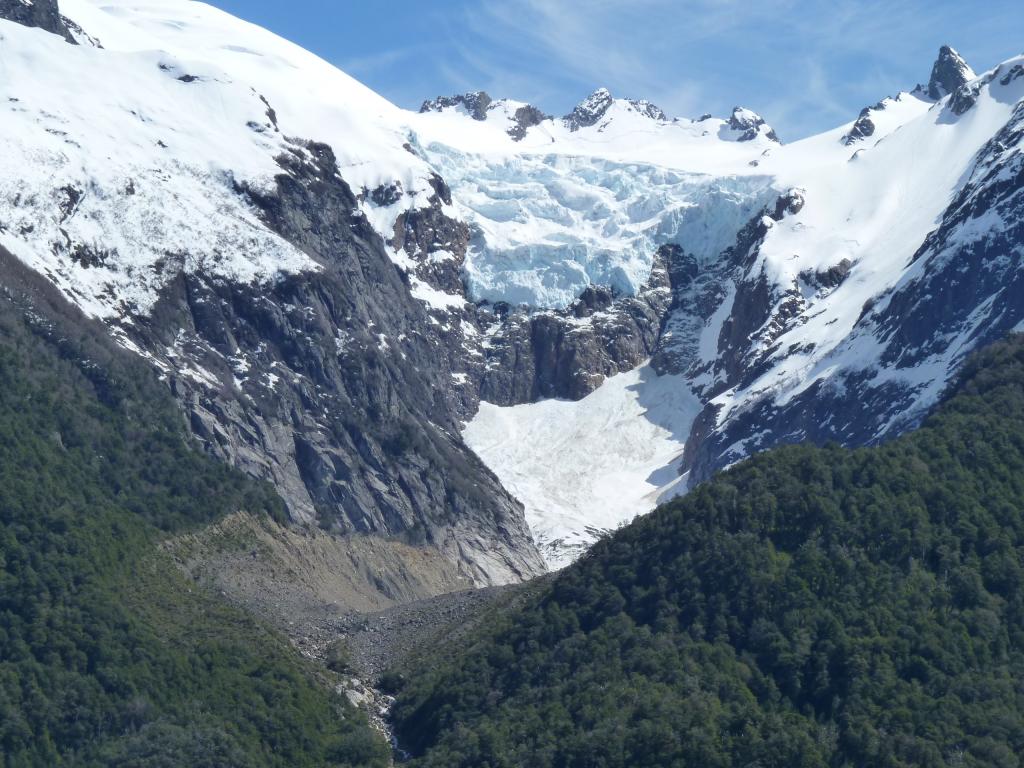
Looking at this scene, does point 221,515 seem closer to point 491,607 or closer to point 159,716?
point 491,607

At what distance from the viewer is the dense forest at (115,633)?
5605 inches

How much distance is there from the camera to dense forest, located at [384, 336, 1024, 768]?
5310 inches

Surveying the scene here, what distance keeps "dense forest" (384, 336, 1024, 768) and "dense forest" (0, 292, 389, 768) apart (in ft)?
28.8

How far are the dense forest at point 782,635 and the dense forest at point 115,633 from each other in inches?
345

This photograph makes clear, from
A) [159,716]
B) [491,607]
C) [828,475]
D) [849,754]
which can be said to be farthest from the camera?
[491,607]

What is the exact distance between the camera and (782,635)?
144 m

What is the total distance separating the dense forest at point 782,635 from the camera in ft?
443

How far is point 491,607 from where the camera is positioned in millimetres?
172750

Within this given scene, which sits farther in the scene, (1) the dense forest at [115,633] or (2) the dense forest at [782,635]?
(1) the dense forest at [115,633]

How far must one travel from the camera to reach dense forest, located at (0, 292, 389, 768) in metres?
142

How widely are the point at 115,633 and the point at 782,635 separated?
42.9m

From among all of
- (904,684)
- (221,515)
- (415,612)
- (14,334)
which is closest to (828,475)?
(904,684)

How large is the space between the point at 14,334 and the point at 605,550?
191 ft

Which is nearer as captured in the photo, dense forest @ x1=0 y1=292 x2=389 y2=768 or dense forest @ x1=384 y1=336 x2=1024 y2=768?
dense forest @ x1=384 y1=336 x2=1024 y2=768
